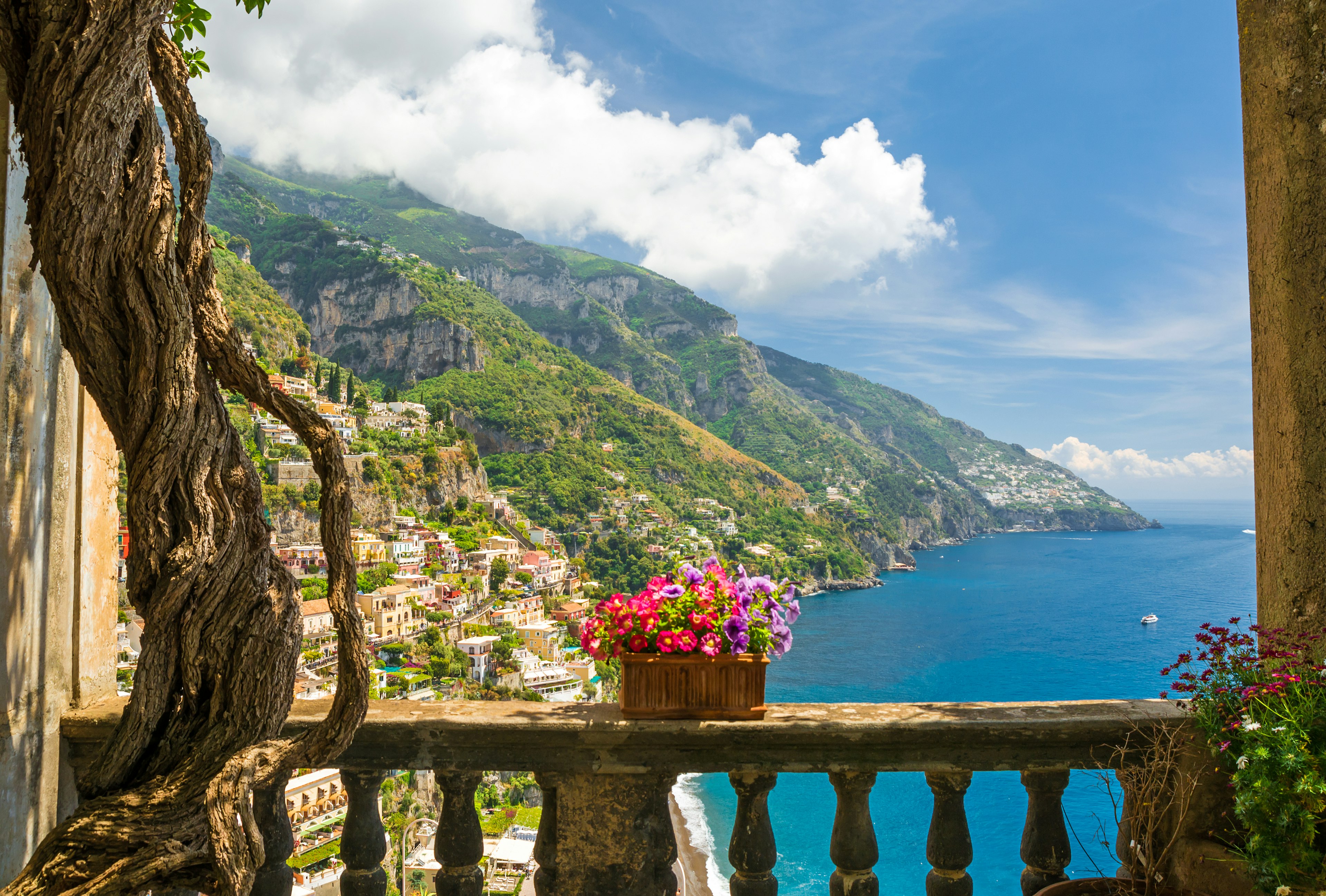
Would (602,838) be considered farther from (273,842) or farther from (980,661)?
(980,661)

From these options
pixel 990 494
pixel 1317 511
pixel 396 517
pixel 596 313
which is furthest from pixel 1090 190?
pixel 1317 511

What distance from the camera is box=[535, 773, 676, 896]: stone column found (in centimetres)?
167

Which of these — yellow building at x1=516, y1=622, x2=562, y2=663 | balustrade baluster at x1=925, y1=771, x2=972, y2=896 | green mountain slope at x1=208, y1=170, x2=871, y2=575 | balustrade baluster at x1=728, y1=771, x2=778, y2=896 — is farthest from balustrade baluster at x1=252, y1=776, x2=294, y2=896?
green mountain slope at x1=208, y1=170, x2=871, y2=575

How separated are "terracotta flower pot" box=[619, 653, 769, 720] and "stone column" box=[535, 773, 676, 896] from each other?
156mm

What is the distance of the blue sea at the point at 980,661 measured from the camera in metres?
26.8

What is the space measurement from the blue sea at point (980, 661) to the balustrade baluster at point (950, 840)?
0.91ft

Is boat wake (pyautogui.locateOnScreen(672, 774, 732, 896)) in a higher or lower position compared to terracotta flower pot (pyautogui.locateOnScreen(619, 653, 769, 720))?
lower

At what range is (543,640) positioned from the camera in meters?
36.4

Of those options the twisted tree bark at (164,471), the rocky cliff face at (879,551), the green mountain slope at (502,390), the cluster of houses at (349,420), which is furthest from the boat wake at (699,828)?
the rocky cliff face at (879,551)

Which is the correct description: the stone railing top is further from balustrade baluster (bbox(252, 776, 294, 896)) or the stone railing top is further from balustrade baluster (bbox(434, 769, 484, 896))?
balustrade baluster (bbox(252, 776, 294, 896))

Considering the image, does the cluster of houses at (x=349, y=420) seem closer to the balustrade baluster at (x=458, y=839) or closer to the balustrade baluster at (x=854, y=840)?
the balustrade baluster at (x=458, y=839)

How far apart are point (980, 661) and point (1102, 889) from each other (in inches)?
1981

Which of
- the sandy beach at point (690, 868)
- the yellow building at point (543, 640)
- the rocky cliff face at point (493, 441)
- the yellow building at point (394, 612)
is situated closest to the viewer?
the sandy beach at point (690, 868)

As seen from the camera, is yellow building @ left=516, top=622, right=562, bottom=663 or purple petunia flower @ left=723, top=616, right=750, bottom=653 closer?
purple petunia flower @ left=723, top=616, right=750, bottom=653
